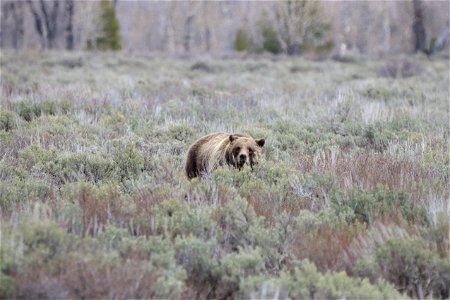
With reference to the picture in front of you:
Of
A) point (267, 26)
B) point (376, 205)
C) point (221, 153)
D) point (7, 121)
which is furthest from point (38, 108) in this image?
point (267, 26)

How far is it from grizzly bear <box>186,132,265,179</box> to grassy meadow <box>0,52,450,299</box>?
0.23m

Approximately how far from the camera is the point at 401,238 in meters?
4.78

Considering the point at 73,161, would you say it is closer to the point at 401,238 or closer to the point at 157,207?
the point at 157,207

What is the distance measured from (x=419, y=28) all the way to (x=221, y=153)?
3579 cm

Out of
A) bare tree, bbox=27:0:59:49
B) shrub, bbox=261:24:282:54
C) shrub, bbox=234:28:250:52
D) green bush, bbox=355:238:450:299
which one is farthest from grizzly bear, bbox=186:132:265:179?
shrub, bbox=234:28:250:52

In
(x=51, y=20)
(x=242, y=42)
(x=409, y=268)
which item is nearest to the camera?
(x=409, y=268)

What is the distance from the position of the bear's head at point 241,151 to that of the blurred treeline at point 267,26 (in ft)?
107

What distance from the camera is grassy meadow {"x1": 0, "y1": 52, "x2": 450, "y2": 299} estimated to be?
169 inches

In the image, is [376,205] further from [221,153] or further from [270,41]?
[270,41]

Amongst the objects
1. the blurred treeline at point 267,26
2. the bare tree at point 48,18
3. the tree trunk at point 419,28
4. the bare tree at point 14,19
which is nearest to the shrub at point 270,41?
the blurred treeline at point 267,26

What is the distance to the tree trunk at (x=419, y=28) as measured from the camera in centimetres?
3953

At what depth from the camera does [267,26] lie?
1951 inches

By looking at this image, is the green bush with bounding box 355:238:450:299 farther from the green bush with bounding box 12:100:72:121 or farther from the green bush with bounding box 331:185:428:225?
the green bush with bounding box 12:100:72:121

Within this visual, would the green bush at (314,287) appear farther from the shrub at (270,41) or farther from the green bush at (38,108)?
the shrub at (270,41)
